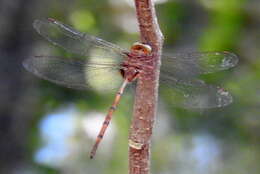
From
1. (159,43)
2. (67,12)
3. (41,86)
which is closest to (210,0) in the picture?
(67,12)

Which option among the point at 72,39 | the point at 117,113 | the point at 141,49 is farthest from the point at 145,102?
the point at 117,113

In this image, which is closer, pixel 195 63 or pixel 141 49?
pixel 141 49

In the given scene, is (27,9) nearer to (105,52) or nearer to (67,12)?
(67,12)

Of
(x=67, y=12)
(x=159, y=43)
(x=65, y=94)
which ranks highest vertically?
(x=159, y=43)

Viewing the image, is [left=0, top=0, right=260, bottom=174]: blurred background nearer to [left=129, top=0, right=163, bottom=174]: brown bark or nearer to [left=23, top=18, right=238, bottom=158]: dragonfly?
[left=23, top=18, right=238, bottom=158]: dragonfly

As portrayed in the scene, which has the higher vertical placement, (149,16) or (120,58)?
(149,16)

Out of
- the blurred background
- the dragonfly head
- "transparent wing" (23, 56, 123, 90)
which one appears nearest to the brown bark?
the dragonfly head

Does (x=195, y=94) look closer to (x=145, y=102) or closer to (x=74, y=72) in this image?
(x=74, y=72)
